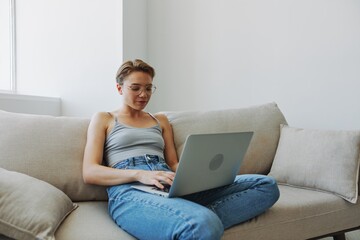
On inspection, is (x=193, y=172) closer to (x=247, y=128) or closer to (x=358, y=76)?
(x=247, y=128)

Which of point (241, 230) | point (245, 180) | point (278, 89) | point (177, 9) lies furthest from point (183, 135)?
point (177, 9)

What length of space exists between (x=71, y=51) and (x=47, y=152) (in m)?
1.60

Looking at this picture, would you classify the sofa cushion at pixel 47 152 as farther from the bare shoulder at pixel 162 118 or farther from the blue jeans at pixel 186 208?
the bare shoulder at pixel 162 118

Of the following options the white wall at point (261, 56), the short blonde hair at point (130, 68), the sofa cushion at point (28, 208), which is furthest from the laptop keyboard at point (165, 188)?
the white wall at point (261, 56)

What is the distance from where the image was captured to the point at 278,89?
2.54 metres

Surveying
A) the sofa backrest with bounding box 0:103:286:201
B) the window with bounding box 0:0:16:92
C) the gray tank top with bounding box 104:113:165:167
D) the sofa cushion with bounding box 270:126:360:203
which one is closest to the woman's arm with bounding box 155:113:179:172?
the gray tank top with bounding box 104:113:165:167

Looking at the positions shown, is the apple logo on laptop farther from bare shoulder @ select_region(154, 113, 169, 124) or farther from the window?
the window

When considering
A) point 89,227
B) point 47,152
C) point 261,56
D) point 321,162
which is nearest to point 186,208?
point 89,227

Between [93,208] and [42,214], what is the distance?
350 millimetres

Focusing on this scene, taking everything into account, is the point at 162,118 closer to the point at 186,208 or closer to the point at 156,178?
the point at 156,178

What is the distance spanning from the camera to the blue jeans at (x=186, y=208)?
1109mm

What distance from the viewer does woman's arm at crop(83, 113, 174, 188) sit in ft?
4.40

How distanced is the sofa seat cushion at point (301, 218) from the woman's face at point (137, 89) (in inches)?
26.1

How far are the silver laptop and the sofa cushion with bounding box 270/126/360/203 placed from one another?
1.97 ft
